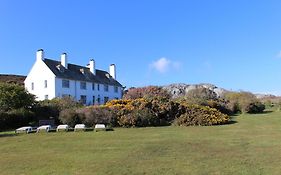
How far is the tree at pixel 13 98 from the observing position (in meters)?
28.0

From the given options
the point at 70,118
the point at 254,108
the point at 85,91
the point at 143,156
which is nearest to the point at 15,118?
the point at 70,118

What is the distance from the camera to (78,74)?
5625 cm

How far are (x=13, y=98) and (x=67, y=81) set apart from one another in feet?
79.9

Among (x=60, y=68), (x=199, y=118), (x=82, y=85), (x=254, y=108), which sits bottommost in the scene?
(x=199, y=118)

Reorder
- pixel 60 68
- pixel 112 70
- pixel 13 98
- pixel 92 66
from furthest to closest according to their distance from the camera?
pixel 112 70, pixel 92 66, pixel 60 68, pixel 13 98

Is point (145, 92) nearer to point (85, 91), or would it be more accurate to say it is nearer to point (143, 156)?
point (85, 91)

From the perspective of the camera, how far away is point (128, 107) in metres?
26.7

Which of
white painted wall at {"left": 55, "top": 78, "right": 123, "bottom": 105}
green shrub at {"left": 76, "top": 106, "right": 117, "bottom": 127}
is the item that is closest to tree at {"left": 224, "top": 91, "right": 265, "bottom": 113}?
green shrub at {"left": 76, "top": 106, "right": 117, "bottom": 127}

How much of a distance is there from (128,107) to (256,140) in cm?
1238

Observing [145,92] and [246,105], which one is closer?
[145,92]

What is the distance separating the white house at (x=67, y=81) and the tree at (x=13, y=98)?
1796 cm

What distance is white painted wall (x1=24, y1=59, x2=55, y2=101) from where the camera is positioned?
49.6 metres

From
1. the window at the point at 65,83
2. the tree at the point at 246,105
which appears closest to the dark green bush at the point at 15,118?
the tree at the point at 246,105

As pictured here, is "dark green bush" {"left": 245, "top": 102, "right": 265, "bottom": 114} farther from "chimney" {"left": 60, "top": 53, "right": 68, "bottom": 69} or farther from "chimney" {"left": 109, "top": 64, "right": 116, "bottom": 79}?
"chimney" {"left": 109, "top": 64, "right": 116, "bottom": 79}
